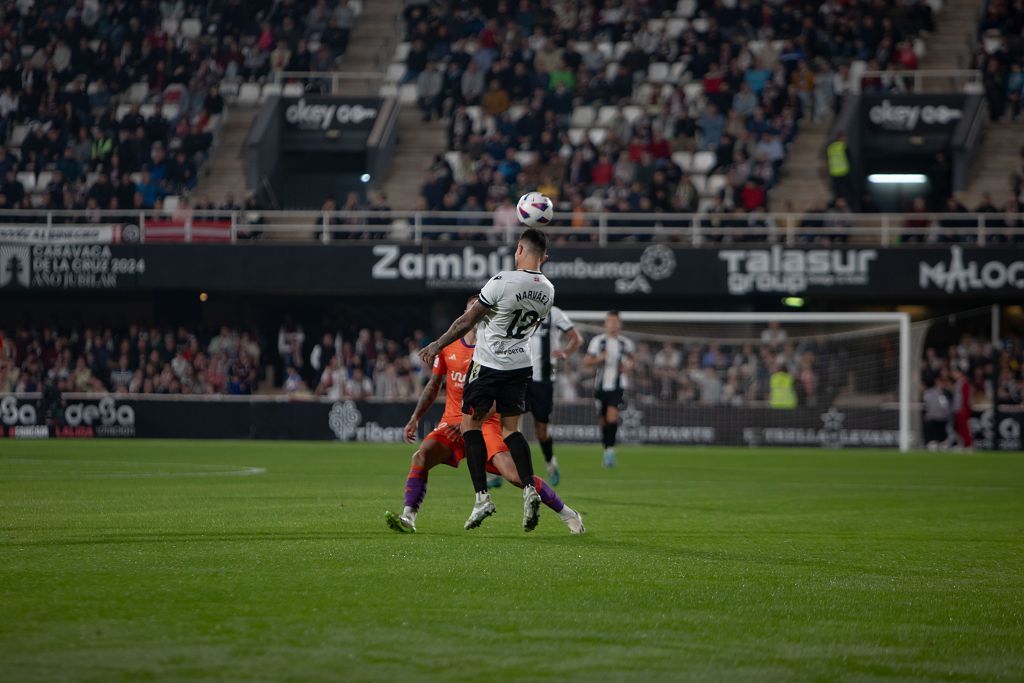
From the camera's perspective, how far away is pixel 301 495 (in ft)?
46.8

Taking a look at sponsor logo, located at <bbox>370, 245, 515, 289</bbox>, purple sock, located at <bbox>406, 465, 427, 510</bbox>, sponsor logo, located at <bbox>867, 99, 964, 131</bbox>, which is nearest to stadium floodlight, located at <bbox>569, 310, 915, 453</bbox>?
sponsor logo, located at <bbox>370, 245, 515, 289</bbox>

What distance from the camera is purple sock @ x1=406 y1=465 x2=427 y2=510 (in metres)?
10.5

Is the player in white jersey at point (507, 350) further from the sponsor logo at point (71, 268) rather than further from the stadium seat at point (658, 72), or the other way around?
the stadium seat at point (658, 72)

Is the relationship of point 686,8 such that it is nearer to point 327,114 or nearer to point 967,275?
point 327,114

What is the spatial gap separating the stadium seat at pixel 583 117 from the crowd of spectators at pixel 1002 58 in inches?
402

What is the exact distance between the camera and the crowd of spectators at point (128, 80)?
122 ft

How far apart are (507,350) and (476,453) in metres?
0.79

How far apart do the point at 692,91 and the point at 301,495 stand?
83.1 ft

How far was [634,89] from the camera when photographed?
1479 inches

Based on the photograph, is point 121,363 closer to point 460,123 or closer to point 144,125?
point 144,125

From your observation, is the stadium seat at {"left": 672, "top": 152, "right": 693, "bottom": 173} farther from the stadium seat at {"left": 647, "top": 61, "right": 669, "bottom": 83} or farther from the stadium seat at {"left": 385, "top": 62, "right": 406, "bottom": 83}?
the stadium seat at {"left": 385, "top": 62, "right": 406, "bottom": 83}

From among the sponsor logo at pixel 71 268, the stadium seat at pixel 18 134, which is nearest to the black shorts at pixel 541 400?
the sponsor logo at pixel 71 268

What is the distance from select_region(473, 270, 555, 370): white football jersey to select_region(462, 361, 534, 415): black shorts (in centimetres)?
5

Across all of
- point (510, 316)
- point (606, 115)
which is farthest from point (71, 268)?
point (510, 316)
